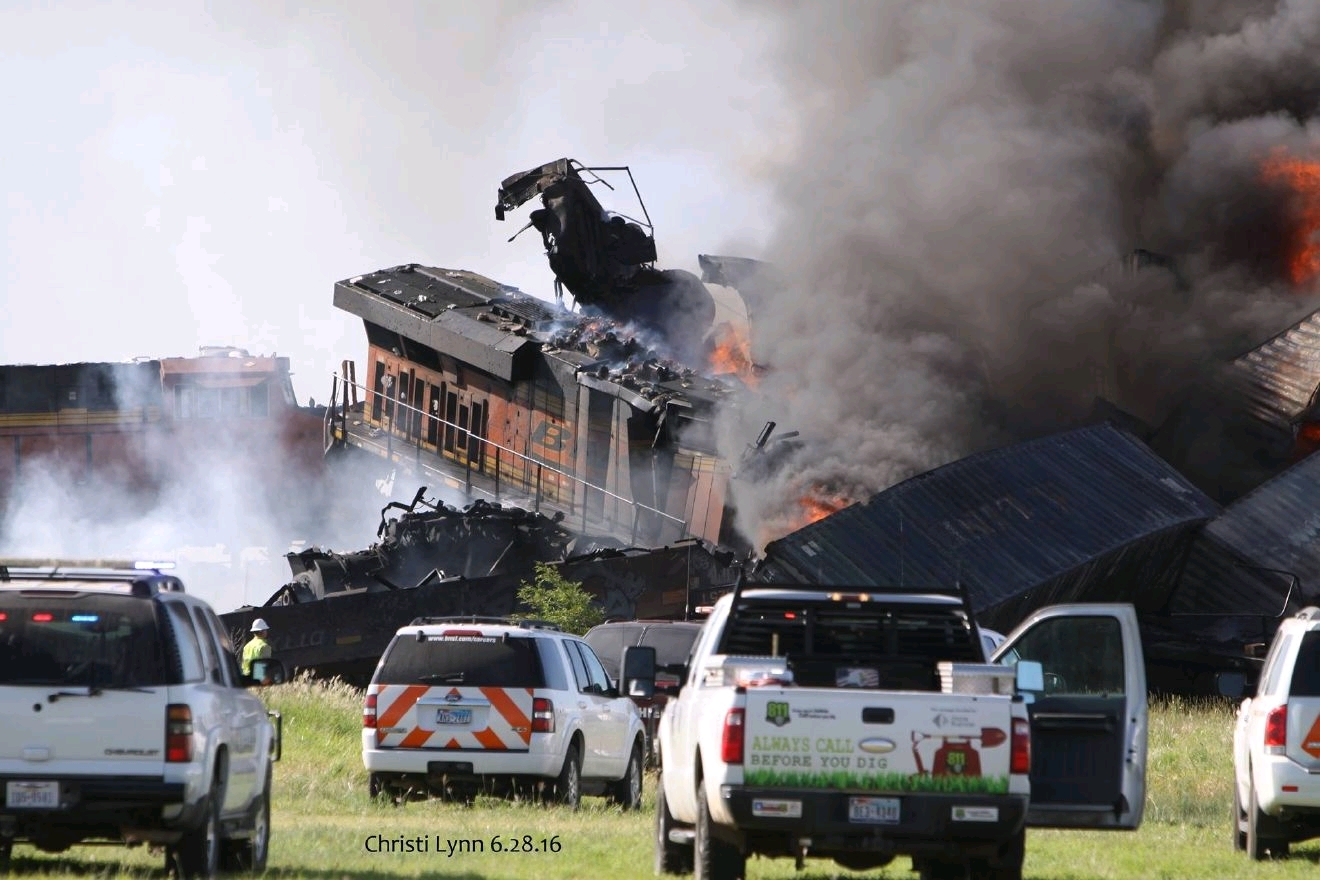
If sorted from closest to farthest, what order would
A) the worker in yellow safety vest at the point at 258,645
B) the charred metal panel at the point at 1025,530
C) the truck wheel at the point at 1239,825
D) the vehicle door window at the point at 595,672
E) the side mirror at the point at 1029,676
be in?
the side mirror at the point at 1029,676 < the truck wheel at the point at 1239,825 < the vehicle door window at the point at 595,672 < the worker in yellow safety vest at the point at 258,645 < the charred metal panel at the point at 1025,530

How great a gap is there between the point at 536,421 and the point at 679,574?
840cm

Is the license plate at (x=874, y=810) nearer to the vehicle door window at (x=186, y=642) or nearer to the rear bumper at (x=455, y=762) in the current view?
the vehicle door window at (x=186, y=642)

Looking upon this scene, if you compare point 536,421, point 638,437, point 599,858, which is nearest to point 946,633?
point 599,858

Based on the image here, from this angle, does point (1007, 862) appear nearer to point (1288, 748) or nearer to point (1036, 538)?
point (1288, 748)

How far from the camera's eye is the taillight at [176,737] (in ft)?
30.6

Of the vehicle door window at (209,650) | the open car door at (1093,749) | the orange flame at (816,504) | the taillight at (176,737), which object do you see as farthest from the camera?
the orange flame at (816,504)

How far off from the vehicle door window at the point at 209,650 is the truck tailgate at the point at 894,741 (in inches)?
127

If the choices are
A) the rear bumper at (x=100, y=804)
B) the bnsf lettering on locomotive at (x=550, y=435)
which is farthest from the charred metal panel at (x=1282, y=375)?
the rear bumper at (x=100, y=804)

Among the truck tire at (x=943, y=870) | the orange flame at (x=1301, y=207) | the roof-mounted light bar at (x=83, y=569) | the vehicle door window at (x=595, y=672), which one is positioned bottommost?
the truck tire at (x=943, y=870)

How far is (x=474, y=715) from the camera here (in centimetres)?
1478

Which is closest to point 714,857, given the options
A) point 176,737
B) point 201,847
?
point 201,847

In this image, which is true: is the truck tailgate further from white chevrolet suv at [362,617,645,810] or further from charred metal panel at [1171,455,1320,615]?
charred metal panel at [1171,455,1320,615]

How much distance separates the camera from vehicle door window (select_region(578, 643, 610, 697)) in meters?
16.2

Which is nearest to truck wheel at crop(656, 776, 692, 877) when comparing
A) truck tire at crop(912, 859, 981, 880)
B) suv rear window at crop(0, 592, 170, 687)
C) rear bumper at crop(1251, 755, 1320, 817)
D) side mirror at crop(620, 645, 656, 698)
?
side mirror at crop(620, 645, 656, 698)
